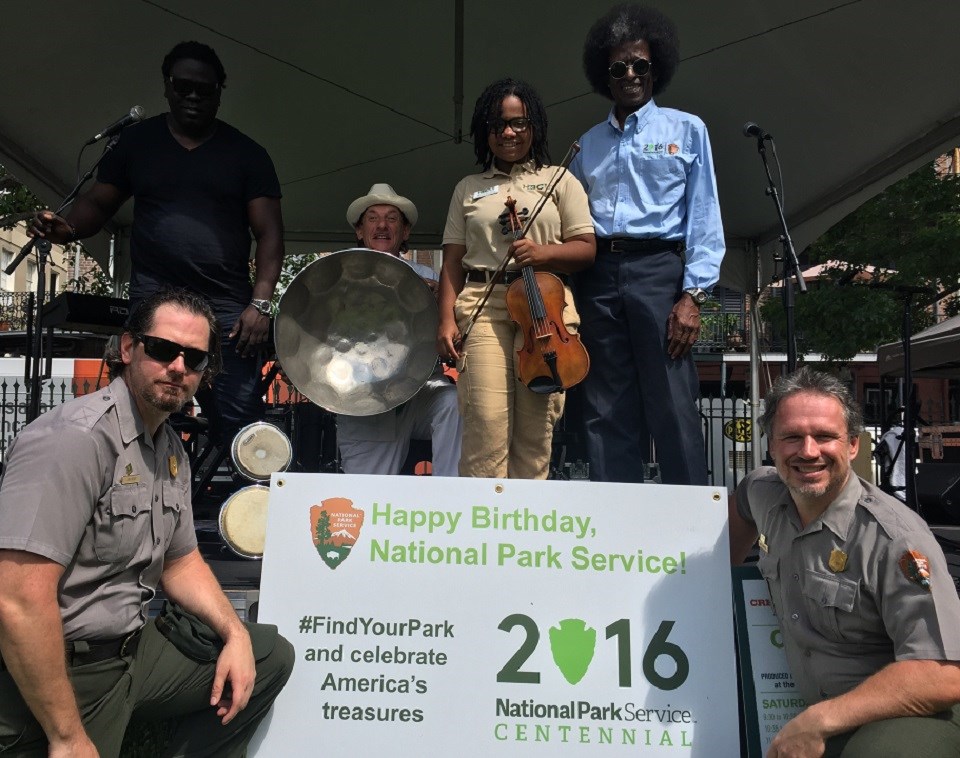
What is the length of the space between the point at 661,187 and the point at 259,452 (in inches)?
74.3

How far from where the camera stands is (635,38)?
10.8 ft

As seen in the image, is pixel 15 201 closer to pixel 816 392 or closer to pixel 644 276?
pixel 644 276

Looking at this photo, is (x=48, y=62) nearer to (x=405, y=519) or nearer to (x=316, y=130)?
(x=316, y=130)

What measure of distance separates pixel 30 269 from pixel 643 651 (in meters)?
35.3

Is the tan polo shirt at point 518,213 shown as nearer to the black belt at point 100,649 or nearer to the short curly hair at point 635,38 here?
the short curly hair at point 635,38

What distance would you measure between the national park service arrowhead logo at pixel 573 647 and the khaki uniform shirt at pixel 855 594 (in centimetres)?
50

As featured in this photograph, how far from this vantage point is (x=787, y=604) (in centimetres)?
211

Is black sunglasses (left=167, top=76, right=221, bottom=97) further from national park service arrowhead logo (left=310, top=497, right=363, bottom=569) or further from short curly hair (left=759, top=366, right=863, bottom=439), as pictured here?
short curly hair (left=759, top=366, right=863, bottom=439)

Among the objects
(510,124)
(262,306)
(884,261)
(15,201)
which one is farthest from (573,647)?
(15,201)

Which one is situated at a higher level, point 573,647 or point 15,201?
point 15,201

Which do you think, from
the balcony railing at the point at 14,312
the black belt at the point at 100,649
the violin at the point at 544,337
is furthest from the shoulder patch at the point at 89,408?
the balcony railing at the point at 14,312

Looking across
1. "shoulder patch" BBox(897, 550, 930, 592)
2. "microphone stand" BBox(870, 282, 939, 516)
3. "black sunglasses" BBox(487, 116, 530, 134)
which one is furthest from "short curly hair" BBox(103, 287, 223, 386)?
"microphone stand" BBox(870, 282, 939, 516)

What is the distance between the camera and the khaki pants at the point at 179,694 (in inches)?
77.3

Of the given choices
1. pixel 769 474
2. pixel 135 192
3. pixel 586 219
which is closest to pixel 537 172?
pixel 586 219
